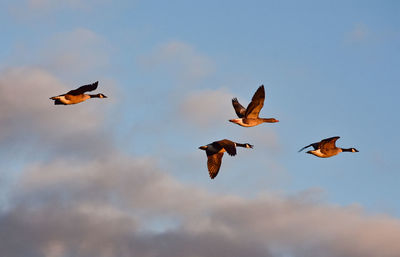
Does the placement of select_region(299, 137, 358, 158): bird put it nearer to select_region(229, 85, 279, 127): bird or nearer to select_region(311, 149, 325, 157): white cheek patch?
select_region(311, 149, 325, 157): white cheek patch

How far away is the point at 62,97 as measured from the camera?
4016cm

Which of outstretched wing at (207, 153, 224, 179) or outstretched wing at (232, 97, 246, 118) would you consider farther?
outstretched wing at (232, 97, 246, 118)

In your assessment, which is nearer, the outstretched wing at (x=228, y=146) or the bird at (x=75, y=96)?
the outstretched wing at (x=228, y=146)

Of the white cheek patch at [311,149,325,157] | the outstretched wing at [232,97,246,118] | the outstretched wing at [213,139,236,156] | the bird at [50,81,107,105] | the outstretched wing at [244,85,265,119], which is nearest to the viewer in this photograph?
the outstretched wing at [213,139,236,156]

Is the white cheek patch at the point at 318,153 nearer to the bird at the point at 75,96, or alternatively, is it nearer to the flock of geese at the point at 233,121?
the flock of geese at the point at 233,121

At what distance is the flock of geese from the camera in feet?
128

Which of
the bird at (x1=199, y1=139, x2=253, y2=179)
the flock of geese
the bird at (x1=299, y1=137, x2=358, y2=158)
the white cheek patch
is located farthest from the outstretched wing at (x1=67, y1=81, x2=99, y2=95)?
the white cheek patch

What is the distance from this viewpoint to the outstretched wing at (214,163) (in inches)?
1540

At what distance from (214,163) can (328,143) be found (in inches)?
258

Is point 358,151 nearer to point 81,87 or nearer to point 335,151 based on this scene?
point 335,151

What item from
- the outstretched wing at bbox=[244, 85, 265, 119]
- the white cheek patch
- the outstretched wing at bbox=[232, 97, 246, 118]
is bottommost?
the white cheek patch

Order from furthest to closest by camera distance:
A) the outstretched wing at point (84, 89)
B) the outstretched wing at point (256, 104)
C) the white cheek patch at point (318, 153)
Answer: the white cheek patch at point (318, 153)
the outstretched wing at point (84, 89)
the outstretched wing at point (256, 104)

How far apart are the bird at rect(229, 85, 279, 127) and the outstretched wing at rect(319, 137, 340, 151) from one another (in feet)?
9.46

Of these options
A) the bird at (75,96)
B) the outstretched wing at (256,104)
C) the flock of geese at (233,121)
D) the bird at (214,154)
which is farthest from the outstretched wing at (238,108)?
the bird at (75,96)
